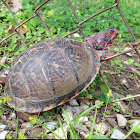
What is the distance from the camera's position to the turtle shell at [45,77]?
160 cm

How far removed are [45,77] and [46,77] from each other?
0.01m

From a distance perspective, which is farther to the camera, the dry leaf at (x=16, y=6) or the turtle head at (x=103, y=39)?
the dry leaf at (x=16, y=6)

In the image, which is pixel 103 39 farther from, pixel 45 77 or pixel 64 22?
pixel 45 77

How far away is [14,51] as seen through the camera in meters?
2.61

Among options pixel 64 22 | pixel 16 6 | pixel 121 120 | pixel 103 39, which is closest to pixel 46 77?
pixel 121 120

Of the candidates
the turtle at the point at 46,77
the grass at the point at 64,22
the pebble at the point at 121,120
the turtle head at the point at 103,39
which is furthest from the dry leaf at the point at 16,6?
the pebble at the point at 121,120

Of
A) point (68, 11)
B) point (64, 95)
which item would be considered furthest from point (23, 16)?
point (64, 95)

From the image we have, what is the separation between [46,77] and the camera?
162 cm

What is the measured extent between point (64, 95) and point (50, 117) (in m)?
0.32

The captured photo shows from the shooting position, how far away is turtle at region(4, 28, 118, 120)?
1603mm

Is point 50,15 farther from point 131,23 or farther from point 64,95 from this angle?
point 64,95

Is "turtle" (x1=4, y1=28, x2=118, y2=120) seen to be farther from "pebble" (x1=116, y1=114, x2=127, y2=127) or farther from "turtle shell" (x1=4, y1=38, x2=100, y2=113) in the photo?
"pebble" (x1=116, y1=114, x2=127, y2=127)

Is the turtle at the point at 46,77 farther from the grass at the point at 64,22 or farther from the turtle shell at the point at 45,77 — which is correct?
the grass at the point at 64,22

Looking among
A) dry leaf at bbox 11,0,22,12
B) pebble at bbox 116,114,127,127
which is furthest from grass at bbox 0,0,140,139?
pebble at bbox 116,114,127,127
